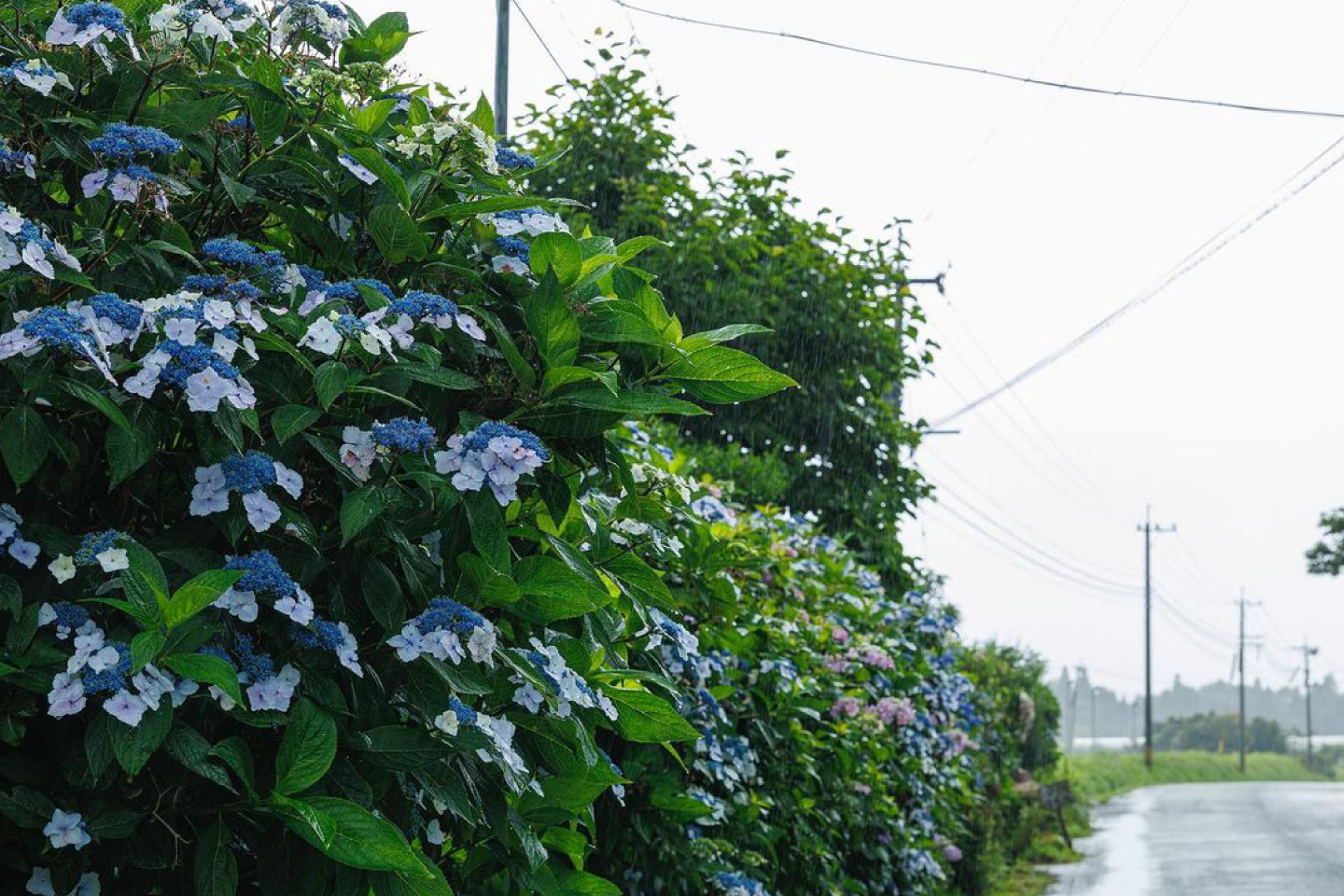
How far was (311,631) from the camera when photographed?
2.11 meters

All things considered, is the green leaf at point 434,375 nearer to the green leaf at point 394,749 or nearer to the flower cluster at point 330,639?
the flower cluster at point 330,639

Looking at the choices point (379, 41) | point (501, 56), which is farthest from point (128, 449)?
point (501, 56)

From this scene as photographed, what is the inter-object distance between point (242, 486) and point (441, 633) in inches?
14.9

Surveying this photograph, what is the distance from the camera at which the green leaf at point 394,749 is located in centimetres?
217

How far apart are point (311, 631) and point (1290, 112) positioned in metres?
14.0

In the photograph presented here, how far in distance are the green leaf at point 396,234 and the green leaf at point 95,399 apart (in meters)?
0.65

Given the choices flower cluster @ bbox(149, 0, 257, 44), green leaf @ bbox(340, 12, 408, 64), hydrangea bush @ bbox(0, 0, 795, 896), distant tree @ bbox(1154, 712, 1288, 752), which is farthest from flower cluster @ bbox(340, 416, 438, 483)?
distant tree @ bbox(1154, 712, 1288, 752)

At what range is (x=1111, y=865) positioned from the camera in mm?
14875

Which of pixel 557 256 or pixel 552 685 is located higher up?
pixel 557 256

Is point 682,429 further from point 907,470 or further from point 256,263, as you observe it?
point 256,263

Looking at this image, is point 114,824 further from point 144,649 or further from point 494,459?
point 494,459

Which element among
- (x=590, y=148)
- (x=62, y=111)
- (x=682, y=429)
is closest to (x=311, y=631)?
(x=62, y=111)

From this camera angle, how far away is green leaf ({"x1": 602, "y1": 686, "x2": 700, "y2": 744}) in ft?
8.79

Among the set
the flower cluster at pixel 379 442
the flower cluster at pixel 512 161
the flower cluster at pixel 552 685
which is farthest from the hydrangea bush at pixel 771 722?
the flower cluster at pixel 379 442
